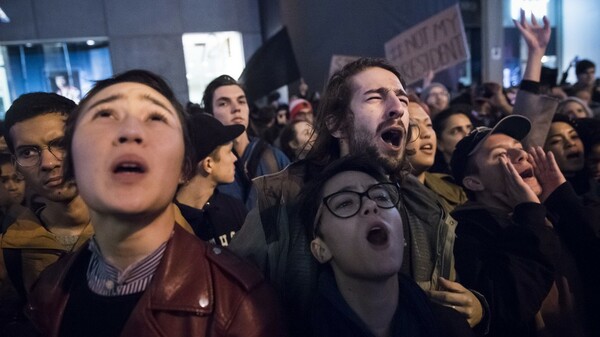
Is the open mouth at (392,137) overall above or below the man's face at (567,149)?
above

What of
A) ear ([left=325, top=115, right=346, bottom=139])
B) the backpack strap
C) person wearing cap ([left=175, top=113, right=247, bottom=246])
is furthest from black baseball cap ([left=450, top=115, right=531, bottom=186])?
the backpack strap

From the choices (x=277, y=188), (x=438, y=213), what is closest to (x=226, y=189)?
(x=277, y=188)

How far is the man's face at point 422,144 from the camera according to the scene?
2920 millimetres

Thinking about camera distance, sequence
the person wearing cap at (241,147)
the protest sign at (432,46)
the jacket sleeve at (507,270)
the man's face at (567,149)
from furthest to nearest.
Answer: the protest sign at (432,46), the person wearing cap at (241,147), the man's face at (567,149), the jacket sleeve at (507,270)

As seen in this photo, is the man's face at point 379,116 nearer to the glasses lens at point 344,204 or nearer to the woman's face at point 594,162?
the glasses lens at point 344,204

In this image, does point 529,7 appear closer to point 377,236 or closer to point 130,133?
point 377,236

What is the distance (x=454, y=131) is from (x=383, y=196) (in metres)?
2.61

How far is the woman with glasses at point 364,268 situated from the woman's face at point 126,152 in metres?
0.46

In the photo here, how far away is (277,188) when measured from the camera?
1.85 m

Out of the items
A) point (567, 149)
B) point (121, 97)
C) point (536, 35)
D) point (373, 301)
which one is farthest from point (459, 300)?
point (536, 35)

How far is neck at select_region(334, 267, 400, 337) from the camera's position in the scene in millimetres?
1388

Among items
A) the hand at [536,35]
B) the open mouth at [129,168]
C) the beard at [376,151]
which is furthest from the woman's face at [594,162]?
the open mouth at [129,168]

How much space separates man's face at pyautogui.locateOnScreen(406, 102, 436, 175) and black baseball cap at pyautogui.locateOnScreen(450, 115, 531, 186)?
0.83 ft

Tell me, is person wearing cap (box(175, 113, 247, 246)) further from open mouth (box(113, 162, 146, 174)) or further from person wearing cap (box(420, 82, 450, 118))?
person wearing cap (box(420, 82, 450, 118))
